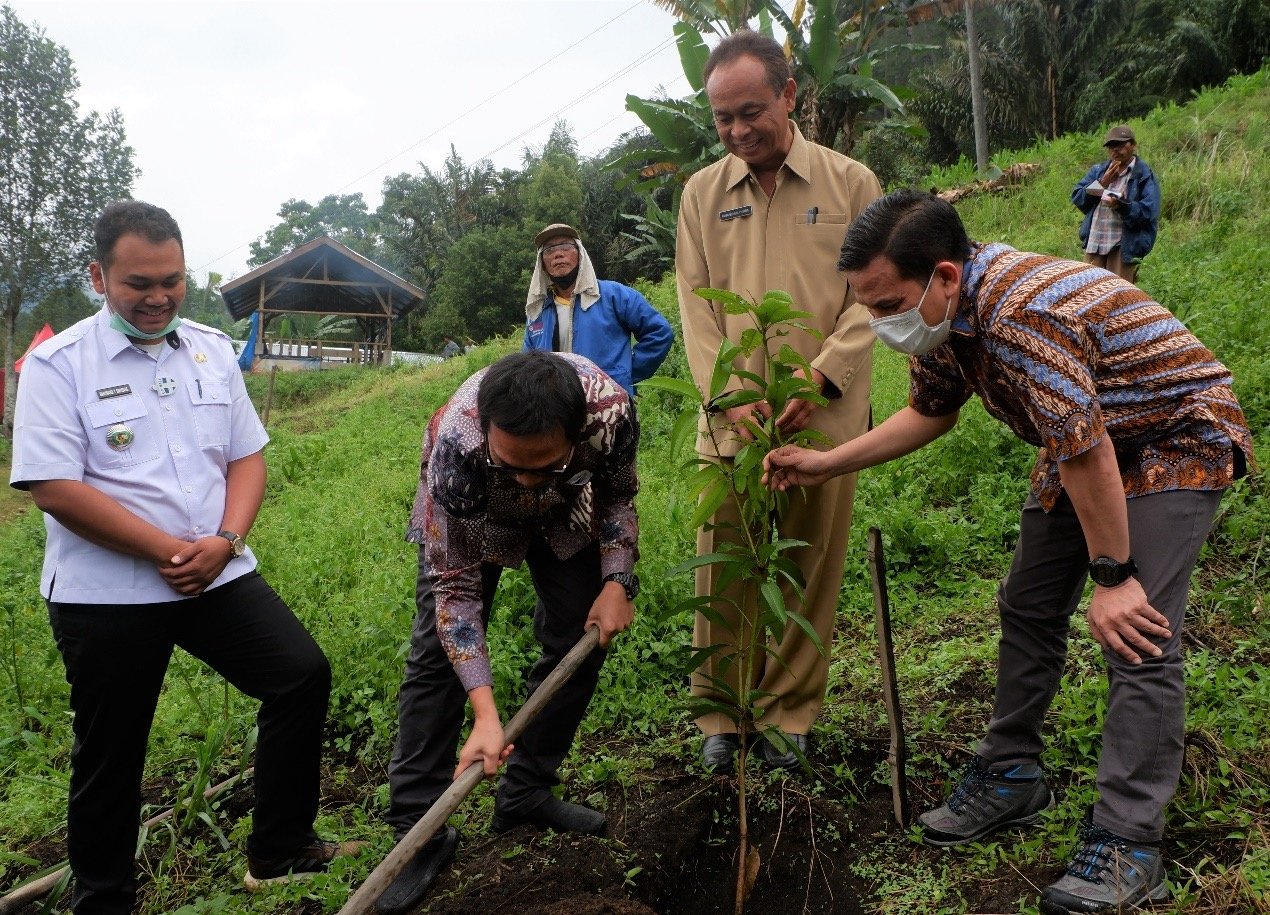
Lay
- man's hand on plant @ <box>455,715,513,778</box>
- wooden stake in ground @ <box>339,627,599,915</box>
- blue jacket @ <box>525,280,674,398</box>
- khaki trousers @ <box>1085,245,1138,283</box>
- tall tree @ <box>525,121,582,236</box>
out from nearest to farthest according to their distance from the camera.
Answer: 1. wooden stake in ground @ <box>339,627,599,915</box>
2. man's hand on plant @ <box>455,715,513,778</box>
3. blue jacket @ <box>525,280,674,398</box>
4. khaki trousers @ <box>1085,245,1138,283</box>
5. tall tree @ <box>525,121,582,236</box>

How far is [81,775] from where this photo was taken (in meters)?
2.58

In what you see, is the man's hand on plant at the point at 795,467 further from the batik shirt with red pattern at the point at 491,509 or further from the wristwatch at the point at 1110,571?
the wristwatch at the point at 1110,571

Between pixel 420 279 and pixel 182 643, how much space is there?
1182 inches

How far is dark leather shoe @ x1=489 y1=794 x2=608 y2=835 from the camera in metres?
2.94

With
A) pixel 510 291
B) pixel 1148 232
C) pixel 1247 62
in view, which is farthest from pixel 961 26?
pixel 1148 232

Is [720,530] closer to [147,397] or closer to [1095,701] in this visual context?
[1095,701]

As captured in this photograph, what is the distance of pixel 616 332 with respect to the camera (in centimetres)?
544

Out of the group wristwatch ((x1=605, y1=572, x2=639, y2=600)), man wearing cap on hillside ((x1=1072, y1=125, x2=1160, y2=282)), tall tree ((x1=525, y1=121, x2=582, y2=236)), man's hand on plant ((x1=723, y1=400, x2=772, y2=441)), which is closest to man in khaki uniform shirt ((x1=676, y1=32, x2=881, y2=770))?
man's hand on plant ((x1=723, y1=400, x2=772, y2=441))

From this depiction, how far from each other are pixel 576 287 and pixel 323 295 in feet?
71.6

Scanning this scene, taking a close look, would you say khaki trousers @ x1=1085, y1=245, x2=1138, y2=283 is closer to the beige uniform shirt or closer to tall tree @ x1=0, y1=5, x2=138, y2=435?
the beige uniform shirt

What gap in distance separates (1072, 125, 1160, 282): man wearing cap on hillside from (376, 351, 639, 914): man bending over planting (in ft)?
19.3

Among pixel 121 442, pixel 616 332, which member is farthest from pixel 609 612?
pixel 616 332

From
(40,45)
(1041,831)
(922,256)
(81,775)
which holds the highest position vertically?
(40,45)

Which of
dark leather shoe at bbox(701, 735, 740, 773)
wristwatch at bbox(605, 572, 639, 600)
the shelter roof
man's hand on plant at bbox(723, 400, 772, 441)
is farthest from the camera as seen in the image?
the shelter roof
